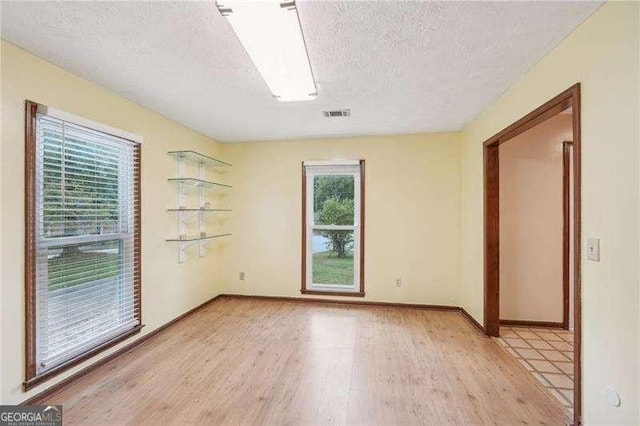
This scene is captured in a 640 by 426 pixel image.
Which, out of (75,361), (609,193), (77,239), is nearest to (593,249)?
(609,193)

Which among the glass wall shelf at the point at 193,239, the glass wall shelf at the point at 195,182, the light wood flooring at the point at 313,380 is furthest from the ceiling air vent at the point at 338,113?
the light wood flooring at the point at 313,380

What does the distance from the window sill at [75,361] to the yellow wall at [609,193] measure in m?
3.50

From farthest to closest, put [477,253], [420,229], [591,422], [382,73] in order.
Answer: [420,229]
[477,253]
[382,73]
[591,422]

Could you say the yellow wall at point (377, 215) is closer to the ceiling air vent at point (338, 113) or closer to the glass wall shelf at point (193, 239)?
the glass wall shelf at point (193, 239)

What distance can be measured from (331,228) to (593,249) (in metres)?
3.04

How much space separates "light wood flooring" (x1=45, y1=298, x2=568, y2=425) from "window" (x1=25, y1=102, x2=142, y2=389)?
0.34 m

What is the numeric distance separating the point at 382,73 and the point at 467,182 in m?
2.14

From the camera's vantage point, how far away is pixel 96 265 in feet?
8.41

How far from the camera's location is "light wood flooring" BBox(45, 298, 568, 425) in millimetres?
1938

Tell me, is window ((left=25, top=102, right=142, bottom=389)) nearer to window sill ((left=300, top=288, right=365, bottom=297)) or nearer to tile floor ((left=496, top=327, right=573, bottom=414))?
window sill ((left=300, top=288, right=365, bottom=297))

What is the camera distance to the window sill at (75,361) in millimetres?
2008

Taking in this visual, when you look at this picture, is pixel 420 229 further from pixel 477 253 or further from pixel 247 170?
pixel 247 170

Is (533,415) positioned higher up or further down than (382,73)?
further down

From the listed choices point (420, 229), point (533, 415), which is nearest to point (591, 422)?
point (533, 415)
